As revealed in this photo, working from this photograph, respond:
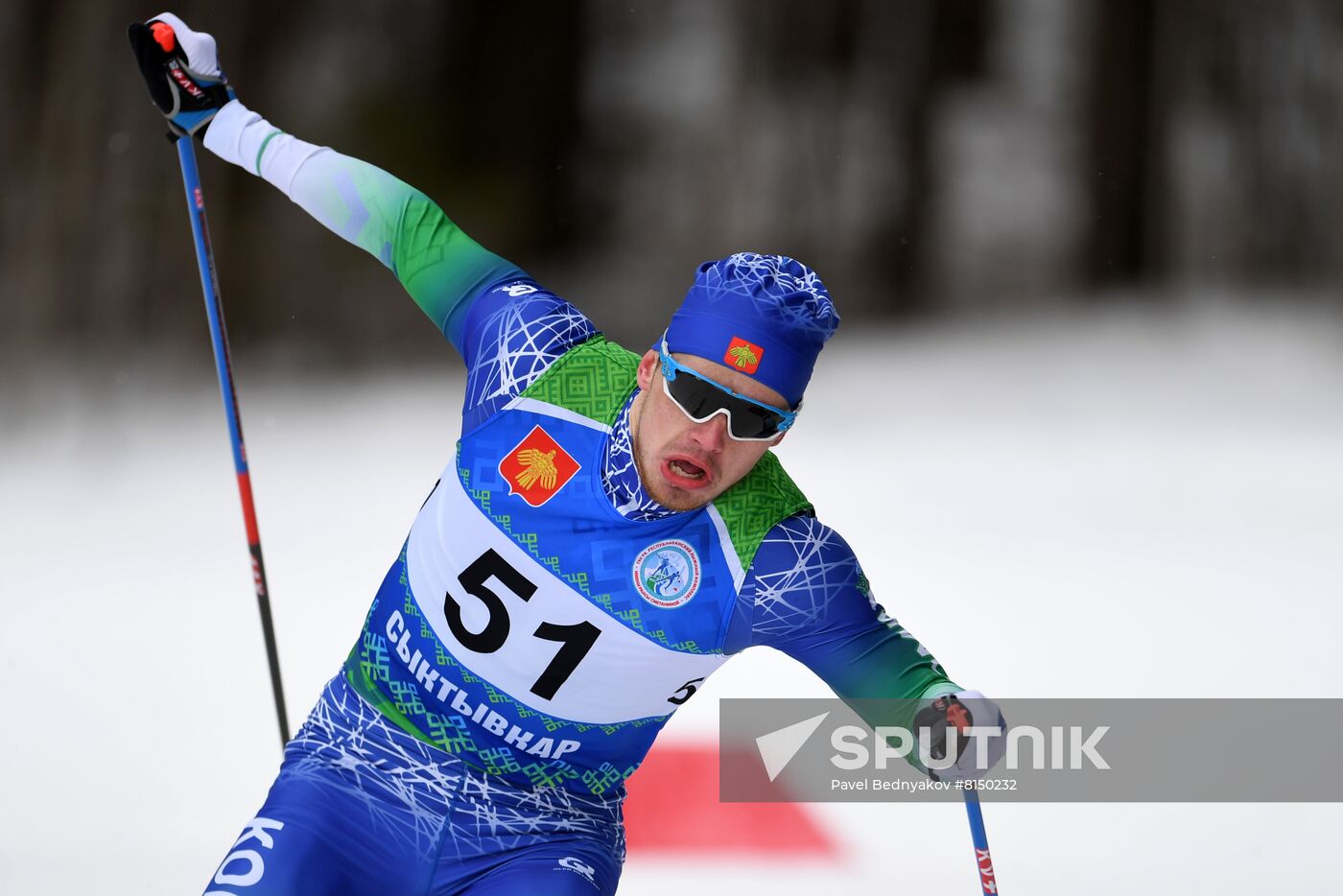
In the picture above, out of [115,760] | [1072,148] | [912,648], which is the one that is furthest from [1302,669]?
[1072,148]

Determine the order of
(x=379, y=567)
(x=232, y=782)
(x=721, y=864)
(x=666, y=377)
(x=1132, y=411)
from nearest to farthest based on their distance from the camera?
(x=666, y=377)
(x=721, y=864)
(x=232, y=782)
(x=379, y=567)
(x=1132, y=411)

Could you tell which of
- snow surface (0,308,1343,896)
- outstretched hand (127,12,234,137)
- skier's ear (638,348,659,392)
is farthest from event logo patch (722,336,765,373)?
snow surface (0,308,1343,896)

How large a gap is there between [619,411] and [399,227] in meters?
0.54

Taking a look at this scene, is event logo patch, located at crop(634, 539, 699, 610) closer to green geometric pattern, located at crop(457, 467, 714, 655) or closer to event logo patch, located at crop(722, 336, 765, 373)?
green geometric pattern, located at crop(457, 467, 714, 655)

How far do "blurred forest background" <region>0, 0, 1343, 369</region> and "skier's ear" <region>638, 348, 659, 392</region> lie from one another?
5.43m

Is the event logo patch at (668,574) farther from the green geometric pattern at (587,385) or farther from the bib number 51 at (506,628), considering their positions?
the green geometric pattern at (587,385)

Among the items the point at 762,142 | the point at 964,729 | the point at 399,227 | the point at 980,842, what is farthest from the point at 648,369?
the point at 762,142

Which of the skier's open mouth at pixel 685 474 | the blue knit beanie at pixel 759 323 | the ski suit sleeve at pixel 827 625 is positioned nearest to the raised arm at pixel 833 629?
the ski suit sleeve at pixel 827 625

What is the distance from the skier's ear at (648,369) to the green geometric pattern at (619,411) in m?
0.07

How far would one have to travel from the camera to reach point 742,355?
197cm

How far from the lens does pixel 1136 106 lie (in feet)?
26.7

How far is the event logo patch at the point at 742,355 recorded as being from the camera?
1967 millimetres

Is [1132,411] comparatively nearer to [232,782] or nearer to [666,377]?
[232,782]

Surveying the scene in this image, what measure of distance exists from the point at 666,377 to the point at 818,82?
262 inches
